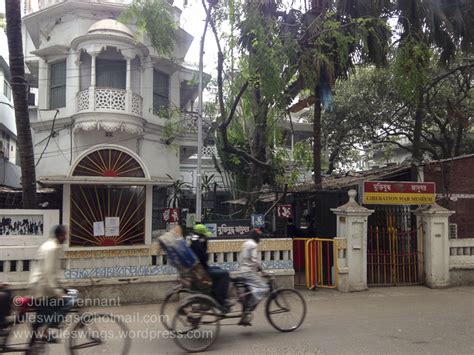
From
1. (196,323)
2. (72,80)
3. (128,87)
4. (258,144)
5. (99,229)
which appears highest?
(72,80)

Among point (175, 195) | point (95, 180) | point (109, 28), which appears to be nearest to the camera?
point (95, 180)

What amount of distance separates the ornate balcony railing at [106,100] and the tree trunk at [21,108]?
23.0ft

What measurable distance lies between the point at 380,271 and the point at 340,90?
12.4 m

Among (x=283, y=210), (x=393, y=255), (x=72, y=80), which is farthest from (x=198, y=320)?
(x=72, y=80)

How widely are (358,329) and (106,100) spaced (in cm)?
1274

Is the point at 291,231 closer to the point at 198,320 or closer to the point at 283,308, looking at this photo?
the point at 283,308

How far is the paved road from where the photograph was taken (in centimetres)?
589

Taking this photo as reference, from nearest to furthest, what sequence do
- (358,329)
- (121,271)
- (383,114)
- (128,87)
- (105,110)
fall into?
(358,329), (121,271), (105,110), (128,87), (383,114)

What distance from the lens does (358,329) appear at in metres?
6.83

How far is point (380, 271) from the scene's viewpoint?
34.8ft

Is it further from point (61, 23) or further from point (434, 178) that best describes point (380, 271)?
point (61, 23)

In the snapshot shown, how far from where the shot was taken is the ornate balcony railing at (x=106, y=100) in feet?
54.1

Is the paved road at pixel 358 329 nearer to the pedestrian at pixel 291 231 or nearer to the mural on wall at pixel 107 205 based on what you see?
the mural on wall at pixel 107 205

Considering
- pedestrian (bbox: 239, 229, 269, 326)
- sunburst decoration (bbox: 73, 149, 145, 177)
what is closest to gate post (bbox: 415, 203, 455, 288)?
pedestrian (bbox: 239, 229, 269, 326)
